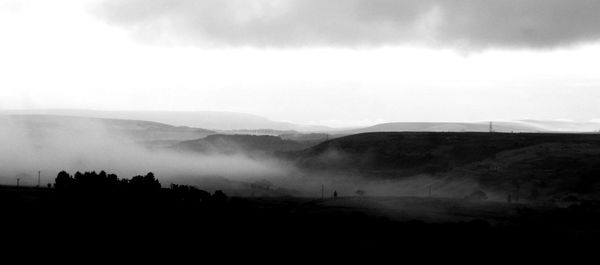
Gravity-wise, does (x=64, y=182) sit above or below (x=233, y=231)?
above

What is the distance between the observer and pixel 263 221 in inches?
6383

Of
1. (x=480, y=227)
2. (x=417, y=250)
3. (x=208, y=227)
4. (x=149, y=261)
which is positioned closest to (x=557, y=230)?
(x=480, y=227)

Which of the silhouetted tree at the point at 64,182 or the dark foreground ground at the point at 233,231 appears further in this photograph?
the silhouetted tree at the point at 64,182

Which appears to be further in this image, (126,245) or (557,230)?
(557,230)

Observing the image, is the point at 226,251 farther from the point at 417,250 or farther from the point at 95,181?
the point at 95,181

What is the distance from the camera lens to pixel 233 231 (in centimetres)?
14275

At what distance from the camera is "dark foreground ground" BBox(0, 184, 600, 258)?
424ft

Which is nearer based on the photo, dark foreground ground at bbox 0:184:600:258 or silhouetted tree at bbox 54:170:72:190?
dark foreground ground at bbox 0:184:600:258

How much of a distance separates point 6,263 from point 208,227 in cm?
4123

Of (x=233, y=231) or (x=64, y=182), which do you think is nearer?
(x=233, y=231)

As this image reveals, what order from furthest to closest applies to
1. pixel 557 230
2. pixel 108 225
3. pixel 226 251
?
pixel 557 230 → pixel 108 225 → pixel 226 251

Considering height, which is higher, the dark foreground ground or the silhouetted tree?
the silhouetted tree

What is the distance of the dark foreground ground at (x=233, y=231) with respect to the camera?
129 metres

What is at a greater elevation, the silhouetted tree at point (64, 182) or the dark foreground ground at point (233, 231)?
the silhouetted tree at point (64, 182)
